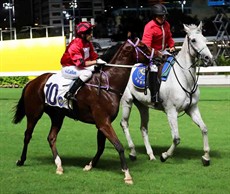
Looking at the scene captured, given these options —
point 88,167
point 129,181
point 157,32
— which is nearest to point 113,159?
point 88,167

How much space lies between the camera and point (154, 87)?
7.66m

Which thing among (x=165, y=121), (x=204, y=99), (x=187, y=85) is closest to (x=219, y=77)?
(x=204, y=99)

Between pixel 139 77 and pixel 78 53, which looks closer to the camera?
pixel 78 53

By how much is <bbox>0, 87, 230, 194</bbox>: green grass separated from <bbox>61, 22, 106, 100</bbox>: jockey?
3.69ft

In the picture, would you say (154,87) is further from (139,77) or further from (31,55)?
(31,55)

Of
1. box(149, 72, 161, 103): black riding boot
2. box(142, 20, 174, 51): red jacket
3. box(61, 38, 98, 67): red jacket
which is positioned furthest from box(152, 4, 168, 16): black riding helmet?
box(61, 38, 98, 67): red jacket

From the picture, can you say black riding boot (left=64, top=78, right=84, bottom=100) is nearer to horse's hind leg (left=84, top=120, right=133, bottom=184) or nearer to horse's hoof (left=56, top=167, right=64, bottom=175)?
horse's hind leg (left=84, top=120, right=133, bottom=184)

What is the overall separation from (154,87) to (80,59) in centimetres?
132

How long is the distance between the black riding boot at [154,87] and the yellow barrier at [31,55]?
532 inches

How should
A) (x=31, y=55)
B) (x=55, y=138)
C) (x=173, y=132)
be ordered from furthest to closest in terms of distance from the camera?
(x=31, y=55)
(x=55, y=138)
(x=173, y=132)

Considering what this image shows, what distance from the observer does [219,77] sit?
68.5 ft

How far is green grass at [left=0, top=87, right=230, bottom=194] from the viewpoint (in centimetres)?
610

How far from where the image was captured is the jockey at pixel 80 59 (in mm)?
6918

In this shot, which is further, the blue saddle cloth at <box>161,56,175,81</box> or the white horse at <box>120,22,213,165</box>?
the blue saddle cloth at <box>161,56,175,81</box>
